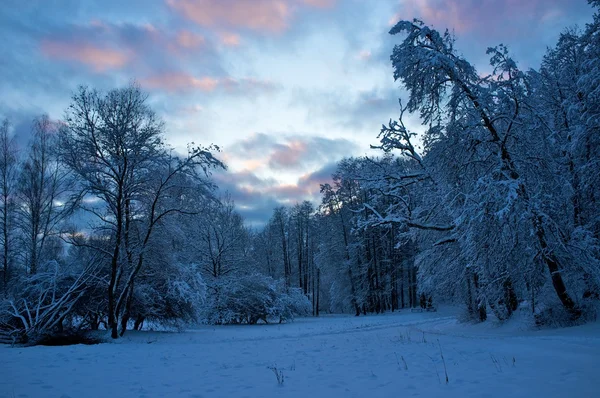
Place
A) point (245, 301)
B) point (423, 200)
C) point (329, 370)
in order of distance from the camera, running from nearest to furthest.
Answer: point (329, 370) → point (423, 200) → point (245, 301)

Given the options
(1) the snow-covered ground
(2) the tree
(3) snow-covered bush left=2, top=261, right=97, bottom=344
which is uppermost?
(2) the tree

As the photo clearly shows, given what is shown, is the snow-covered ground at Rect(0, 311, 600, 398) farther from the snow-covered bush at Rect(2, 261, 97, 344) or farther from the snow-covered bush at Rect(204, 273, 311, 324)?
the snow-covered bush at Rect(204, 273, 311, 324)

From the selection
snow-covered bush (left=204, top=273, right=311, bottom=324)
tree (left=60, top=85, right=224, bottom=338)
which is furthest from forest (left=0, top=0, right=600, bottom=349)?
snow-covered bush (left=204, top=273, right=311, bottom=324)

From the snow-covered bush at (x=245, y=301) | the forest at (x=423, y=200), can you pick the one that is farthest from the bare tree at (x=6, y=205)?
the snow-covered bush at (x=245, y=301)

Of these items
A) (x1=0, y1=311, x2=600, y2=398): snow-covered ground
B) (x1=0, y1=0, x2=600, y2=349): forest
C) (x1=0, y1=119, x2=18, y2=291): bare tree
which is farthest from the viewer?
(x1=0, y1=119, x2=18, y2=291): bare tree

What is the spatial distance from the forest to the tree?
6 cm

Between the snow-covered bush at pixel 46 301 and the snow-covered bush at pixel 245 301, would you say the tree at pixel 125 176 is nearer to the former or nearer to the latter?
the snow-covered bush at pixel 46 301

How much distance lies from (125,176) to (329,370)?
453 inches

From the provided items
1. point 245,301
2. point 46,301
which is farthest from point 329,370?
point 245,301

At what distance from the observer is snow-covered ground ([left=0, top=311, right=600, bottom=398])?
574 cm

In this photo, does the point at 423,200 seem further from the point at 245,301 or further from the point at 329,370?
the point at 245,301

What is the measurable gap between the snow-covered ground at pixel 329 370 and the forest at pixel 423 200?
2.49m

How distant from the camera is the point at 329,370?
755cm

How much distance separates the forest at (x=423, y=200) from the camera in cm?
1102
